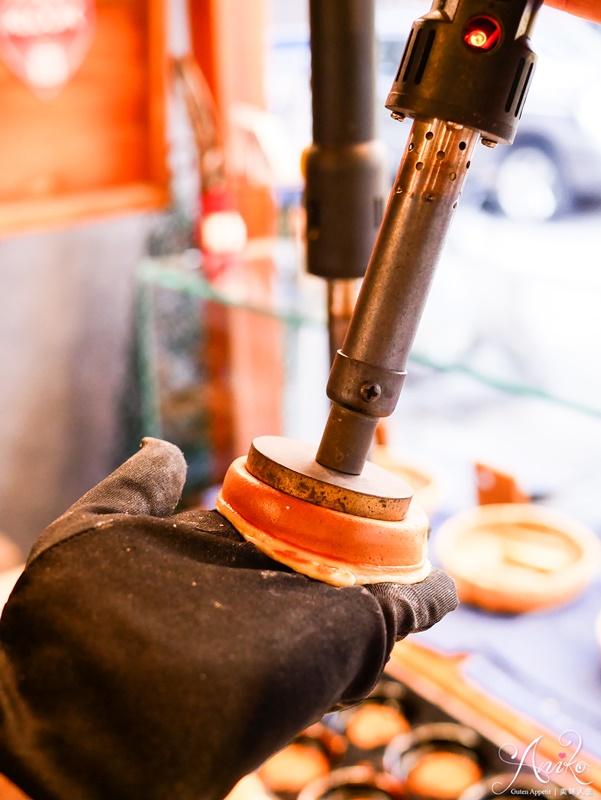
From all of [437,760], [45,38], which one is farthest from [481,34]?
[45,38]

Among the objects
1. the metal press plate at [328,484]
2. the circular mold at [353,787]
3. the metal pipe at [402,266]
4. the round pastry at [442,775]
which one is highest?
the metal pipe at [402,266]

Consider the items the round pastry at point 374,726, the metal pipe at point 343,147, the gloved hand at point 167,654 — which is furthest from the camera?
the round pastry at point 374,726

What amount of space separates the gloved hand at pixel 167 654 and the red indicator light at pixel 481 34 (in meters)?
0.29

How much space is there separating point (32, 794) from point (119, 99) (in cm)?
188

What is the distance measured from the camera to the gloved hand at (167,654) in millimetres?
405

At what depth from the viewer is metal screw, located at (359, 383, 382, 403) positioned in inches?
17.8

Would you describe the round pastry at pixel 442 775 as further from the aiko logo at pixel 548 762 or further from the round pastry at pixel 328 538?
the round pastry at pixel 328 538

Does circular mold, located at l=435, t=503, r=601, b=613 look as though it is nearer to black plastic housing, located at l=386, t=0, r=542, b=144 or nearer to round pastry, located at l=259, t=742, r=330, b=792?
round pastry, located at l=259, t=742, r=330, b=792

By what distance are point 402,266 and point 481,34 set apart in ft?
0.39

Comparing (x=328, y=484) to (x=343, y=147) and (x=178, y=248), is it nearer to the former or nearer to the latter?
(x=343, y=147)

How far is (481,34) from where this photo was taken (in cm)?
42

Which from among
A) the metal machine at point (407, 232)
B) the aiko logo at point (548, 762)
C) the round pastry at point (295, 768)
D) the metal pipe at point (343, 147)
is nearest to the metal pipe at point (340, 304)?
the metal pipe at point (343, 147)

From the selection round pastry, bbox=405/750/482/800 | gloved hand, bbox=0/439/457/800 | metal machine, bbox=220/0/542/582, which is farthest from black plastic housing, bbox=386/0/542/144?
round pastry, bbox=405/750/482/800

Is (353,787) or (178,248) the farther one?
(178,248)
